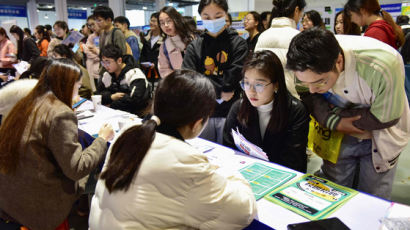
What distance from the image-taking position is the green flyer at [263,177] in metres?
1.22

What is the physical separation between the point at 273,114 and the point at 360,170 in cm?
51

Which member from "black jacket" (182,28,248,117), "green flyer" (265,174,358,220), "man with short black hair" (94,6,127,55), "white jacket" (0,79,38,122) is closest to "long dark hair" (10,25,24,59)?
"man with short black hair" (94,6,127,55)

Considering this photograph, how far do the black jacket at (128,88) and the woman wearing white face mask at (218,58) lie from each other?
830 millimetres

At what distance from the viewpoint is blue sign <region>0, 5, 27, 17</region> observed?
1136 centimetres

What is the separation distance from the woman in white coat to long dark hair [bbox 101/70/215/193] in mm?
1245

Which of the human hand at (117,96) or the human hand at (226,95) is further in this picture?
the human hand at (117,96)

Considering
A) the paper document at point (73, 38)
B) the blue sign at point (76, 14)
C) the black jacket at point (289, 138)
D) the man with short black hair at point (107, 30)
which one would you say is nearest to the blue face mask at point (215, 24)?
the black jacket at point (289, 138)

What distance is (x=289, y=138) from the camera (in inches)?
63.9

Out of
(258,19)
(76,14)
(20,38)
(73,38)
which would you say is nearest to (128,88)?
(73,38)

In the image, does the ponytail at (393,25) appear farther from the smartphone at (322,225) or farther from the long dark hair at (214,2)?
the smartphone at (322,225)

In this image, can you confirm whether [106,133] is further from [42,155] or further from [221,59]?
[221,59]

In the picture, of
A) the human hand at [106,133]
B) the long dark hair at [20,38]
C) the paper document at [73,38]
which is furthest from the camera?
the long dark hair at [20,38]

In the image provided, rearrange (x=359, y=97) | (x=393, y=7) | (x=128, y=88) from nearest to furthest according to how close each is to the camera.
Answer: (x=359, y=97) < (x=128, y=88) < (x=393, y=7)

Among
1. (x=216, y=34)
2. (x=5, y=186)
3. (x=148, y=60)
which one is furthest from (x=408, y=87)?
(x=5, y=186)
